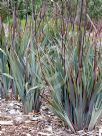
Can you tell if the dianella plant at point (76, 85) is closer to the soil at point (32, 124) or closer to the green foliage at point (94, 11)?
the soil at point (32, 124)

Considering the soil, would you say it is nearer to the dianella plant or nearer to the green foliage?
the dianella plant

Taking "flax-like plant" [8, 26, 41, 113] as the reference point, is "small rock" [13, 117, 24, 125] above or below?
below

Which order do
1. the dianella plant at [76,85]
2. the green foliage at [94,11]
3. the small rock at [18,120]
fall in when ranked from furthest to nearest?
1. the green foliage at [94,11]
2. the small rock at [18,120]
3. the dianella plant at [76,85]

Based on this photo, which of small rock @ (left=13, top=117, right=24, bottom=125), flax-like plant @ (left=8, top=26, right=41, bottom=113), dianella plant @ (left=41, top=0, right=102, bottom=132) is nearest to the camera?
dianella plant @ (left=41, top=0, right=102, bottom=132)

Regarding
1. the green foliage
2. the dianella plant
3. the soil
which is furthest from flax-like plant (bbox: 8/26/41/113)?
the green foliage

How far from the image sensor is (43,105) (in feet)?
14.4

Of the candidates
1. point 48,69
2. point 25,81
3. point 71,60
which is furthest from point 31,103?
point 71,60

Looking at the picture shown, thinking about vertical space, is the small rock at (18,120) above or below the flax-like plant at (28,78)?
below

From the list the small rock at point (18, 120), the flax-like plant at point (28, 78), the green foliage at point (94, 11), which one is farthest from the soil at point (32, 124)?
the green foliage at point (94, 11)

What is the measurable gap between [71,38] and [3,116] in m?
1.07

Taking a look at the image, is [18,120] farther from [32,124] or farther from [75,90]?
[75,90]

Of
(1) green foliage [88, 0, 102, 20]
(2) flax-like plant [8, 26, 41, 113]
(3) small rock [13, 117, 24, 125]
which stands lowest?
(3) small rock [13, 117, 24, 125]

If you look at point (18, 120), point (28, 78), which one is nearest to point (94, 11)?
point (28, 78)

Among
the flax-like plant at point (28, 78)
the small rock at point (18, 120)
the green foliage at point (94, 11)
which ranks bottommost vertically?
the small rock at point (18, 120)
